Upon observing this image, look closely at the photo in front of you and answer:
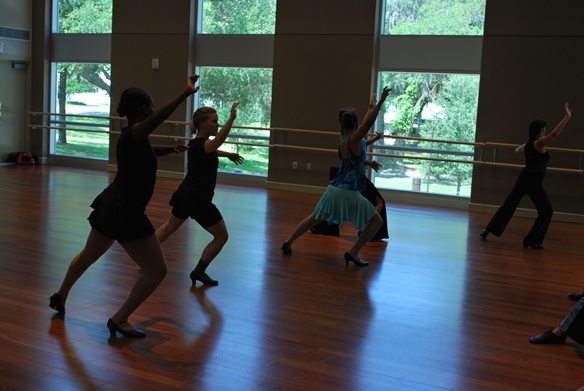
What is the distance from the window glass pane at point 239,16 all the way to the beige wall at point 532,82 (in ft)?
13.0

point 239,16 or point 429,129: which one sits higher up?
point 239,16

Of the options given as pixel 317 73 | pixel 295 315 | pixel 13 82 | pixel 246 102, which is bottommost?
pixel 295 315

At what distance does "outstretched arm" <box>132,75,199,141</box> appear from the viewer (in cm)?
266

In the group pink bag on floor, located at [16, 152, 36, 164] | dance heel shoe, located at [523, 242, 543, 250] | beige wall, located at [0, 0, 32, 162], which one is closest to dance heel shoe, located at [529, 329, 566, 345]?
dance heel shoe, located at [523, 242, 543, 250]

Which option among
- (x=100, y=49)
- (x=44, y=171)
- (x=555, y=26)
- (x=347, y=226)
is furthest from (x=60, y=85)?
(x=555, y=26)

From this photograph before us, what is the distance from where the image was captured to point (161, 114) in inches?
106

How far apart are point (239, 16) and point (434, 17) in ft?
12.1

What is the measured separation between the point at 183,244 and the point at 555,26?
649 centimetres

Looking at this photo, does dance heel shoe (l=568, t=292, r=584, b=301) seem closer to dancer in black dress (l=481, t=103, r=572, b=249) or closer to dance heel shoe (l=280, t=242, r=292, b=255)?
dancer in black dress (l=481, t=103, r=572, b=249)

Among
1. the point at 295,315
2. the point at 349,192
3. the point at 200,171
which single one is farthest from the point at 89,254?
the point at 349,192

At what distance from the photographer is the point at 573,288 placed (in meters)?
4.66

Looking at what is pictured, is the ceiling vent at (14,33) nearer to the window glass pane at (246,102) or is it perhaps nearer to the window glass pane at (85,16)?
the window glass pane at (85,16)

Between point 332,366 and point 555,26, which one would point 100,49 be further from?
point 332,366

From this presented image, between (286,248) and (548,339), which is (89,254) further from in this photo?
(548,339)
